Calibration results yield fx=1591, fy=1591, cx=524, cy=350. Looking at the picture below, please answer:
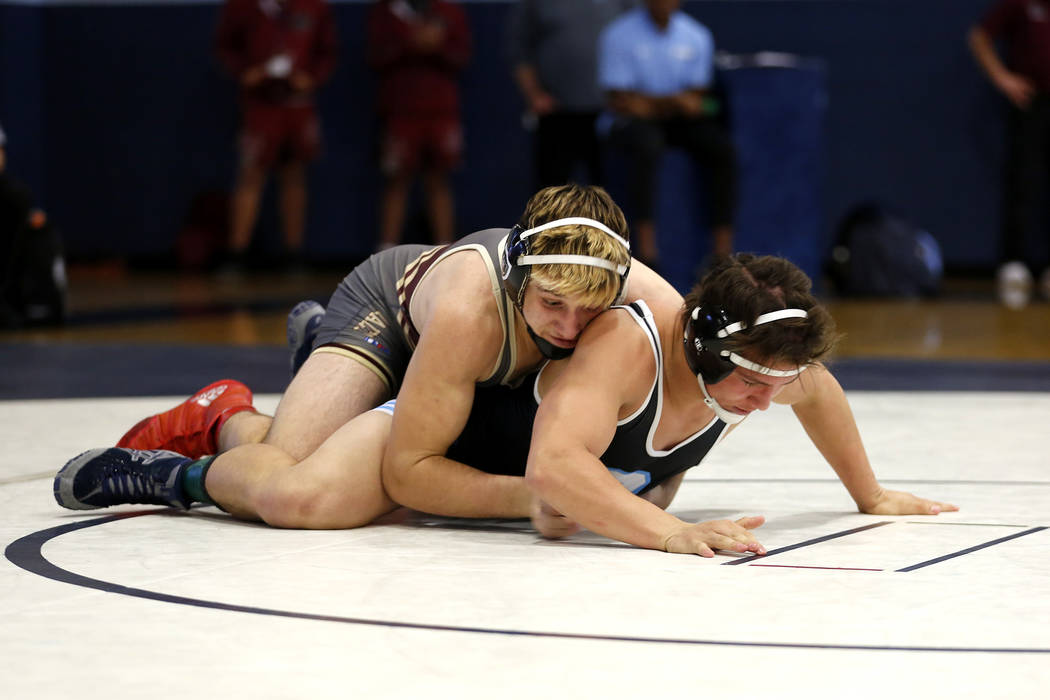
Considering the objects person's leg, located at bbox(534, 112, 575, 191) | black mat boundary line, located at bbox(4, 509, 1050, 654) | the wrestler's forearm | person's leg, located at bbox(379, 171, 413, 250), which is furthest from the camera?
person's leg, located at bbox(379, 171, 413, 250)

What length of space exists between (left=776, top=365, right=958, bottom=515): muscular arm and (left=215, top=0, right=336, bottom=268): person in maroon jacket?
754 cm

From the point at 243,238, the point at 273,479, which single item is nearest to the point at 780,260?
the point at 273,479

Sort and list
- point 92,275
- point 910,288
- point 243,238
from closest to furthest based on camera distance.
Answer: point 910,288, point 243,238, point 92,275

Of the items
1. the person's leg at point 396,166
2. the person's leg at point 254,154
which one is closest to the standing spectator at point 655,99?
the person's leg at point 396,166

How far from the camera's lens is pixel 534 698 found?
1725mm

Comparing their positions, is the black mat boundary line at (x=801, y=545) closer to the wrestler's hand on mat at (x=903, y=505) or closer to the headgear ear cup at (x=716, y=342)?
the wrestler's hand on mat at (x=903, y=505)

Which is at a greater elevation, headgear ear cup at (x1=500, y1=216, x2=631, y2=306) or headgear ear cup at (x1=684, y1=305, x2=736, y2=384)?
headgear ear cup at (x1=500, y1=216, x2=631, y2=306)

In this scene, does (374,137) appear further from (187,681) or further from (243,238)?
(187,681)

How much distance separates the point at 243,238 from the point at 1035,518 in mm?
8084

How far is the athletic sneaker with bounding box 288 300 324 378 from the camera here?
11.6ft

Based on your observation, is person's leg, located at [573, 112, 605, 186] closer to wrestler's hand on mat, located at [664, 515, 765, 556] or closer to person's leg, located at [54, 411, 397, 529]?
person's leg, located at [54, 411, 397, 529]

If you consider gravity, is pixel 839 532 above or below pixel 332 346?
below

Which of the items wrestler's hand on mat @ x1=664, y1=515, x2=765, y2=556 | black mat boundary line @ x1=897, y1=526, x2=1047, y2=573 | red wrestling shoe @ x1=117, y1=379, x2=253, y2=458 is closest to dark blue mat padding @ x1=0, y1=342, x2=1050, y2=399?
red wrestling shoe @ x1=117, y1=379, x2=253, y2=458

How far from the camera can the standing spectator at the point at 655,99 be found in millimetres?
7832
